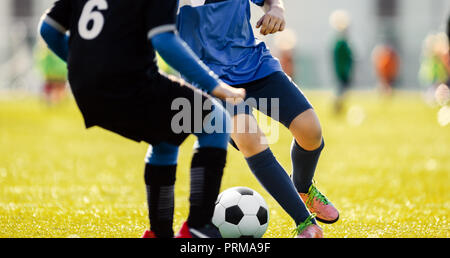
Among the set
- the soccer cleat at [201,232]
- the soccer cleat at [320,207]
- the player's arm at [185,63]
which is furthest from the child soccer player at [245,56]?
the player's arm at [185,63]

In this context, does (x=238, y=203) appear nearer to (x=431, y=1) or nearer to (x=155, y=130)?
(x=155, y=130)

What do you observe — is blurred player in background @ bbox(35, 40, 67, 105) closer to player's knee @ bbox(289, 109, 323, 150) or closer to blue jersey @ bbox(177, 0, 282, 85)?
blue jersey @ bbox(177, 0, 282, 85)

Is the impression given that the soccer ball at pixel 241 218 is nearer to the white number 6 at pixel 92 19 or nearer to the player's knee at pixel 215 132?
the player's knee at pixel 215 132

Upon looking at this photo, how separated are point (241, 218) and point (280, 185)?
0.42m

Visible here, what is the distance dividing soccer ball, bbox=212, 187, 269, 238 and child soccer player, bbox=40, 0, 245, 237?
756 millimetres

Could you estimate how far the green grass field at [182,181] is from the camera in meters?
4.66

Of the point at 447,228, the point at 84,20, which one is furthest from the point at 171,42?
the point at 447,228

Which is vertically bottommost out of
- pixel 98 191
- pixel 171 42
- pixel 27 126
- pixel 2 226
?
pixel 27 126

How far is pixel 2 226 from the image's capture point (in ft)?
14.9

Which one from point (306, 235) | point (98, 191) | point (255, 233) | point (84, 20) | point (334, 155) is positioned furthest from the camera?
point (334, 155)

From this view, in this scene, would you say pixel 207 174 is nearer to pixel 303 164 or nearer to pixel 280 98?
pixel 280 98

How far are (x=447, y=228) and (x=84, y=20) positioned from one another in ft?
8.47

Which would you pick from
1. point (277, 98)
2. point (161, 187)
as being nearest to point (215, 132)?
point (161, 187)
